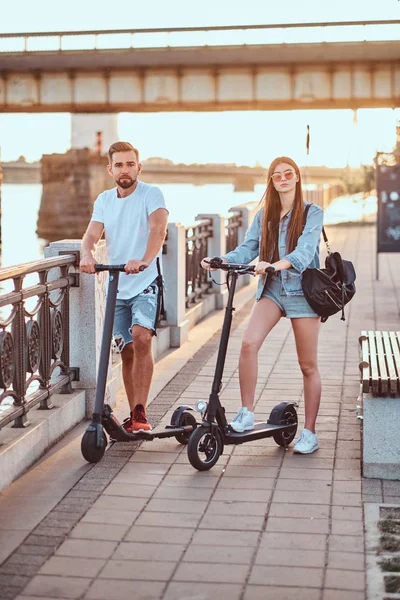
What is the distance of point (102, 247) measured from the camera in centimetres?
788

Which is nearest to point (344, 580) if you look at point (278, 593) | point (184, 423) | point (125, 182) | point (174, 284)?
point (278, 593)

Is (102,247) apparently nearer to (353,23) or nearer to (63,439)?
(63,439)

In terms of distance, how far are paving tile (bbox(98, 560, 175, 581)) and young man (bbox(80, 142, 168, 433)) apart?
198 centimetres

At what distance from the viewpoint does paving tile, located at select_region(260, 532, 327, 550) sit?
16.9 ft

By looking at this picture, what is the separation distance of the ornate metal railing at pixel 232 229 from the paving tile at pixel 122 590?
1195 centimetres

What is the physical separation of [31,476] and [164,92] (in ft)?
104

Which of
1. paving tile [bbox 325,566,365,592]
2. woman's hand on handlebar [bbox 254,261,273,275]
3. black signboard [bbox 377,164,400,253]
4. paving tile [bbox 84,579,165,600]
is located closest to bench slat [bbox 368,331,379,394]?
woman's hand on handlebar [bbox 254,261,273,275]

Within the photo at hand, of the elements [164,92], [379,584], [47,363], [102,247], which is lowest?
[379,584]

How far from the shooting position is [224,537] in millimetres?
5289

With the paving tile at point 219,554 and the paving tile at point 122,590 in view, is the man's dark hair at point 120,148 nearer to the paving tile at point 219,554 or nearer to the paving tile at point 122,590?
the paving tile at point 219,554

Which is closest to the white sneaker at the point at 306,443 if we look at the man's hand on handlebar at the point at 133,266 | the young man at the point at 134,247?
the young man at the point at 134,247

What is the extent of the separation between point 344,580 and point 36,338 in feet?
9.01

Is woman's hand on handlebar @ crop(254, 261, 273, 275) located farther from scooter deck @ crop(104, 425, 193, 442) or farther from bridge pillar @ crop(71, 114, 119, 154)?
bridge pillar @ crop(71, 114, 119, 154)

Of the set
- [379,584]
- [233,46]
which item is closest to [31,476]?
[379,584]
